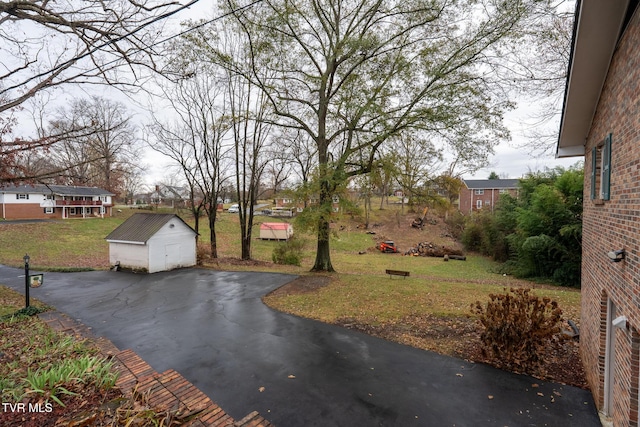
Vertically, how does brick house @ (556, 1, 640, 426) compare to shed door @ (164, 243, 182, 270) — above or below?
above

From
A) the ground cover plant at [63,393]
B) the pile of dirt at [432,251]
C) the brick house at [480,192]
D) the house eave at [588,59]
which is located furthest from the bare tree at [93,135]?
the brick house at [480,192]

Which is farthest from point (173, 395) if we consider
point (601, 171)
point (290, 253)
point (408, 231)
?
point (408, 231)

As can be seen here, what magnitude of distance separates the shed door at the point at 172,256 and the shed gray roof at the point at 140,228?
1085 millimetres

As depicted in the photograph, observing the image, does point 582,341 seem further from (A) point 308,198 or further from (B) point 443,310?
(A) point 308,198

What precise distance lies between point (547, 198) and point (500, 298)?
40.4ft

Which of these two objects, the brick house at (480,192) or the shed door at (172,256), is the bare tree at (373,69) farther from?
the brick house at (480,192)

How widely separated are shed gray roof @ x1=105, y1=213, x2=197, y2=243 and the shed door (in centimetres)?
108

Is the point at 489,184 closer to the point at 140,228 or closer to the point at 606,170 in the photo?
the point at 606,170

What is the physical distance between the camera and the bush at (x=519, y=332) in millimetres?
5445

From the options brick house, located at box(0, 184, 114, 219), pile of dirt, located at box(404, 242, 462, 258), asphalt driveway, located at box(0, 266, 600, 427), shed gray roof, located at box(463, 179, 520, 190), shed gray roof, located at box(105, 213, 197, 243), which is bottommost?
pile of dirt, located at box(404, 242, 462, 258)

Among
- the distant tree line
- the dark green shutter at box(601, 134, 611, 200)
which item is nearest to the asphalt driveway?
the dark green shutter at box(601, 134, 611, 200)

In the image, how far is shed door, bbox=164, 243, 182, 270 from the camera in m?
14.8

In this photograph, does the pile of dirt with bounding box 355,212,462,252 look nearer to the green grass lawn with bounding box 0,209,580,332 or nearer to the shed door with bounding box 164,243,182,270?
the green grass lawn with bounding box 0,209,580,332

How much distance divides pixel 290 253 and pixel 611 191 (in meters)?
16.0
